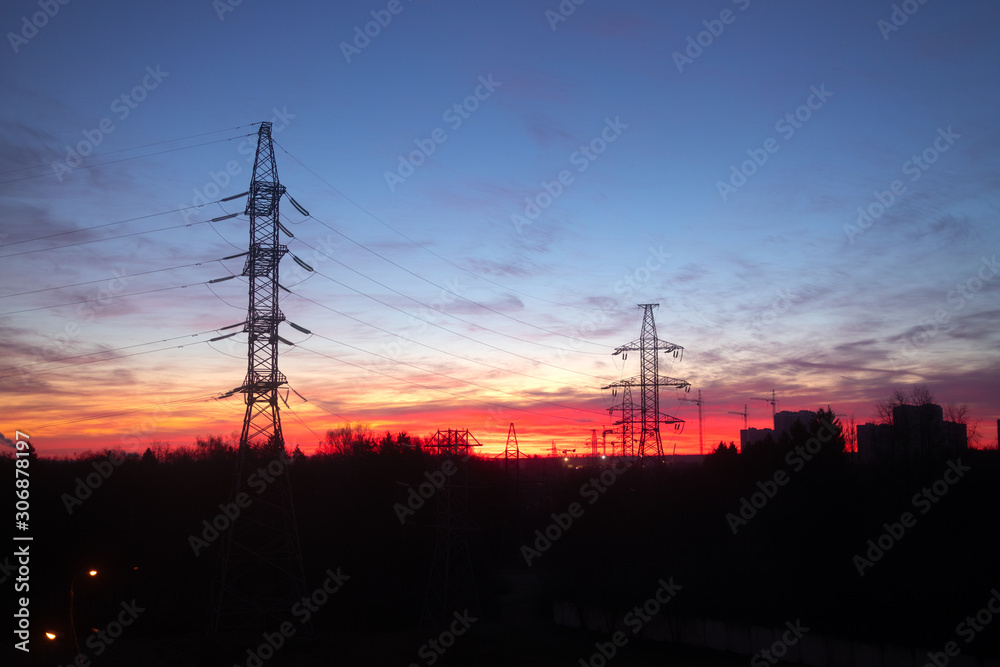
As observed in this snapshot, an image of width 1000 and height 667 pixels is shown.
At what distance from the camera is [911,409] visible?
209ft

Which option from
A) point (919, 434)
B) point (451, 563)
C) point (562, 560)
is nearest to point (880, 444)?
point (919, 434)

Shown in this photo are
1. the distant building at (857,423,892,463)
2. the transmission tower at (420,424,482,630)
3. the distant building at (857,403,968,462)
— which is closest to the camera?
the transmission tower at (420,424,482,630)

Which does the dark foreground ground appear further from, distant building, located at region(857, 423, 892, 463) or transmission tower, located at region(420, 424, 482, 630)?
distant building, located at region(857, 423, 892, 463)

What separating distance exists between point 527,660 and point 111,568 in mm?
25774

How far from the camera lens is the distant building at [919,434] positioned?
54.1 metres

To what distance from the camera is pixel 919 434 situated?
60.1m

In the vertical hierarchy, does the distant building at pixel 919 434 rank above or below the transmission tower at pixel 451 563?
above

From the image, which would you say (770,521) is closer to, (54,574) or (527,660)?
(527,660)

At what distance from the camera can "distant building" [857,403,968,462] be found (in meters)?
54.1

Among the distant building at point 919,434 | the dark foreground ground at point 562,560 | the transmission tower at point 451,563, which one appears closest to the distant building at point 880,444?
the distant building at point 919,434

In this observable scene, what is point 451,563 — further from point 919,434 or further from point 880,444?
point 880,444

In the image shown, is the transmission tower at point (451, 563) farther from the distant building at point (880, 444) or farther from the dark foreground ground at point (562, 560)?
the distant building at point (880, 444)

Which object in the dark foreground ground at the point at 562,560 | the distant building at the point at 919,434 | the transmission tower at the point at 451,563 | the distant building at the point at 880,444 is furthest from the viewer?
the distant building at the point at 880,444

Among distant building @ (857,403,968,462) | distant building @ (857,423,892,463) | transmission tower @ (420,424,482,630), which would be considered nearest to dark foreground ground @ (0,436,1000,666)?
transmission tower @ (420,424,482,630)
